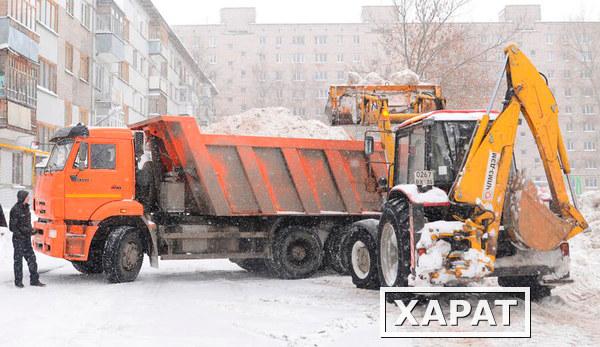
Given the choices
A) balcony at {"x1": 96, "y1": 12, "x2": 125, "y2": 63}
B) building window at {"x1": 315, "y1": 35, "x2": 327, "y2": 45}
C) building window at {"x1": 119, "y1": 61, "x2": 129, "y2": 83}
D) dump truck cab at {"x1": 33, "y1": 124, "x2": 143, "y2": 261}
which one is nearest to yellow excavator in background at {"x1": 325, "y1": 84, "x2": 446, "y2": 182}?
dump truck cab at {"x1": 33, "y1": 124, "x2": 143, "y2": 261}

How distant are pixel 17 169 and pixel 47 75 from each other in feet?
14.8

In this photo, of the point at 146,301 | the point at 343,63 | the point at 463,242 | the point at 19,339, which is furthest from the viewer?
the point at 343,63

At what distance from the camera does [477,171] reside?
26.9 ft

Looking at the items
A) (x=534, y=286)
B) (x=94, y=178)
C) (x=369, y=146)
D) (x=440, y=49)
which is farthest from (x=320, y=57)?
(x=534, y=286)

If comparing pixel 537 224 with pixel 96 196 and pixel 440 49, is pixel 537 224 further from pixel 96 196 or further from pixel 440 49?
pixel 440 49

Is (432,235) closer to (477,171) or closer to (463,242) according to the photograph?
(463,242)

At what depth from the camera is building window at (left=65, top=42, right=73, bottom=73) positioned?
99.0 feet

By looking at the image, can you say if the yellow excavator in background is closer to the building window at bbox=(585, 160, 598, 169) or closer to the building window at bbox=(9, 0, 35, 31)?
the building window at bbox=(9, 0, 35, 31)

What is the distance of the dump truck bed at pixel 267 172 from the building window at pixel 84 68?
20839 millimetres

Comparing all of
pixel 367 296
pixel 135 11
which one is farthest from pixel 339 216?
pixel 135 11

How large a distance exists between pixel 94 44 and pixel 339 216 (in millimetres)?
23879

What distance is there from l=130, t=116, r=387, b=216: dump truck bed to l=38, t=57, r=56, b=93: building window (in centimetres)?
1658

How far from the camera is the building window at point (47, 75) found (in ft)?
89.9

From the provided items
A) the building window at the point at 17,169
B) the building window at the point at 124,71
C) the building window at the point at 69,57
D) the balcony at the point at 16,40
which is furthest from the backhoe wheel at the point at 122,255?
the building window at the point at 124,71
